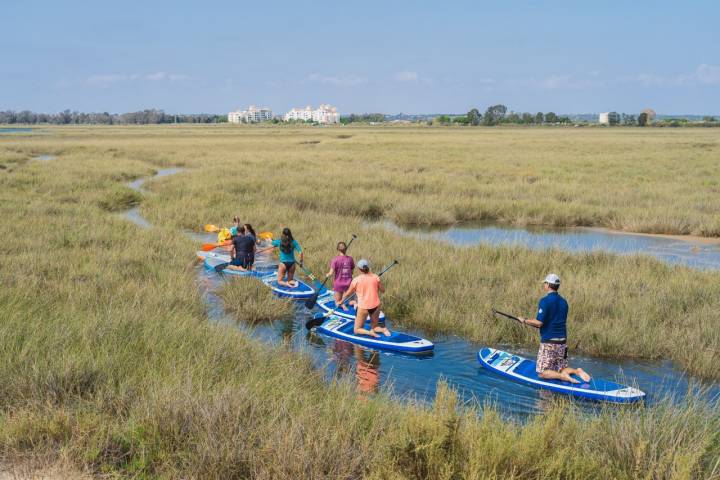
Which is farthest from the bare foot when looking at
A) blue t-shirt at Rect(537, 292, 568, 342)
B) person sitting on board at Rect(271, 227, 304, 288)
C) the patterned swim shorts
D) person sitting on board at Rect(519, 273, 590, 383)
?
person sitting on board at Rect(271, 227, 304, 288)

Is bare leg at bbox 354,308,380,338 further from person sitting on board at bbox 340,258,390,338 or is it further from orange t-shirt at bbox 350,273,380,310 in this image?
orange t-shirt at bbox 350,273,380,310

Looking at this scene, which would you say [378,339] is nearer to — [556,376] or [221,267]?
[556,376]

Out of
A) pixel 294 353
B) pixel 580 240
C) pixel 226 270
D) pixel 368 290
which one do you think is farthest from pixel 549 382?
pixel 580 240

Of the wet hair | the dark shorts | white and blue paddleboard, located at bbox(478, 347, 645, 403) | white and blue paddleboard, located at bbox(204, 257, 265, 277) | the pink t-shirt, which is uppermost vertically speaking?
the wet hair

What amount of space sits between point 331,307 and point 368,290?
2.36 metres

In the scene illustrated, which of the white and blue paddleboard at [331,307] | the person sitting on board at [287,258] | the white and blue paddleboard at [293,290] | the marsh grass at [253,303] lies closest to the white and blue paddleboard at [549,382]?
the white and blue paddleboard at [331,307]

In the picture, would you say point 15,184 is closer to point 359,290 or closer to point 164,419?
point 359,290

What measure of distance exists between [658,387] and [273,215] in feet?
51.0

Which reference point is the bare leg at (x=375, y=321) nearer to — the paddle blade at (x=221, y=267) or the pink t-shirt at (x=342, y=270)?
the pink t-shirt at (x=342, y=270)

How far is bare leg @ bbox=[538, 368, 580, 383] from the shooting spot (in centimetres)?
902

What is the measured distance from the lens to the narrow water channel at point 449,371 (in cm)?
895

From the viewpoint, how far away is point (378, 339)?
11.0 meters

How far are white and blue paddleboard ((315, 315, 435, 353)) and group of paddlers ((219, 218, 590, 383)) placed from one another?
4.9 inches

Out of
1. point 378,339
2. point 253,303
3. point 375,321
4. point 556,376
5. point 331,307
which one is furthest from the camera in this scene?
point 331,307
